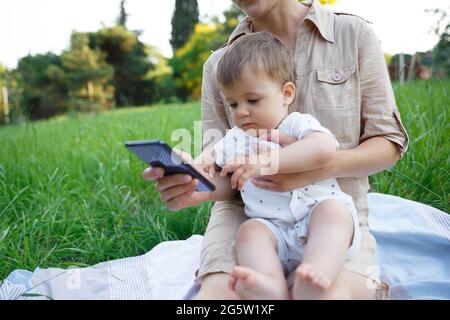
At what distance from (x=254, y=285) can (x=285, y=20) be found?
3.36 feet

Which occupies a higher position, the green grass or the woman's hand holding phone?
the woman's hand holding phone

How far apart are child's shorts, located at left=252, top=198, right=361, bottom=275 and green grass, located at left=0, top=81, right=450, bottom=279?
1104 millimetres

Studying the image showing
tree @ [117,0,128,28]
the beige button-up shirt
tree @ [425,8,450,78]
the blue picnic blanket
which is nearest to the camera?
the beige button-up shirt

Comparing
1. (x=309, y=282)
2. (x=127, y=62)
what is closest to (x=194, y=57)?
(x=127, y=62)

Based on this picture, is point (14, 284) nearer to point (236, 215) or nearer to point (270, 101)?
point (236, 215)

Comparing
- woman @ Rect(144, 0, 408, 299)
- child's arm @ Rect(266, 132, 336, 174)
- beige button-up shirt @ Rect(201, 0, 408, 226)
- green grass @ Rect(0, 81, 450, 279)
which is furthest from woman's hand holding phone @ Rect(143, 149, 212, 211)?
green grass @ Rect(0, 81, 450, 279)

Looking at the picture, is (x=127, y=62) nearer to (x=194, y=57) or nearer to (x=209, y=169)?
(x=194, y=57)

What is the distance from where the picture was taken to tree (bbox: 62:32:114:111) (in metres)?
19.8

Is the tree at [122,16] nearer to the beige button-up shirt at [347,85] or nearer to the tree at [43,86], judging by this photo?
the tree at [43,86]

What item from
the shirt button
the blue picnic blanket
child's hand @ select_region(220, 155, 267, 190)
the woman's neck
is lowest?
the blue picnic blanket

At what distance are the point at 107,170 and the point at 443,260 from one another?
225 cm

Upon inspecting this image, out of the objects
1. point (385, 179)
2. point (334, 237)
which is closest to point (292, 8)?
point (334, 237)

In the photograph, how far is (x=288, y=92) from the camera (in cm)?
166

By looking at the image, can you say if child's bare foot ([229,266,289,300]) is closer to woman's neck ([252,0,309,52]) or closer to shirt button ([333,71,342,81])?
shirt button ([333,71,342,81])
